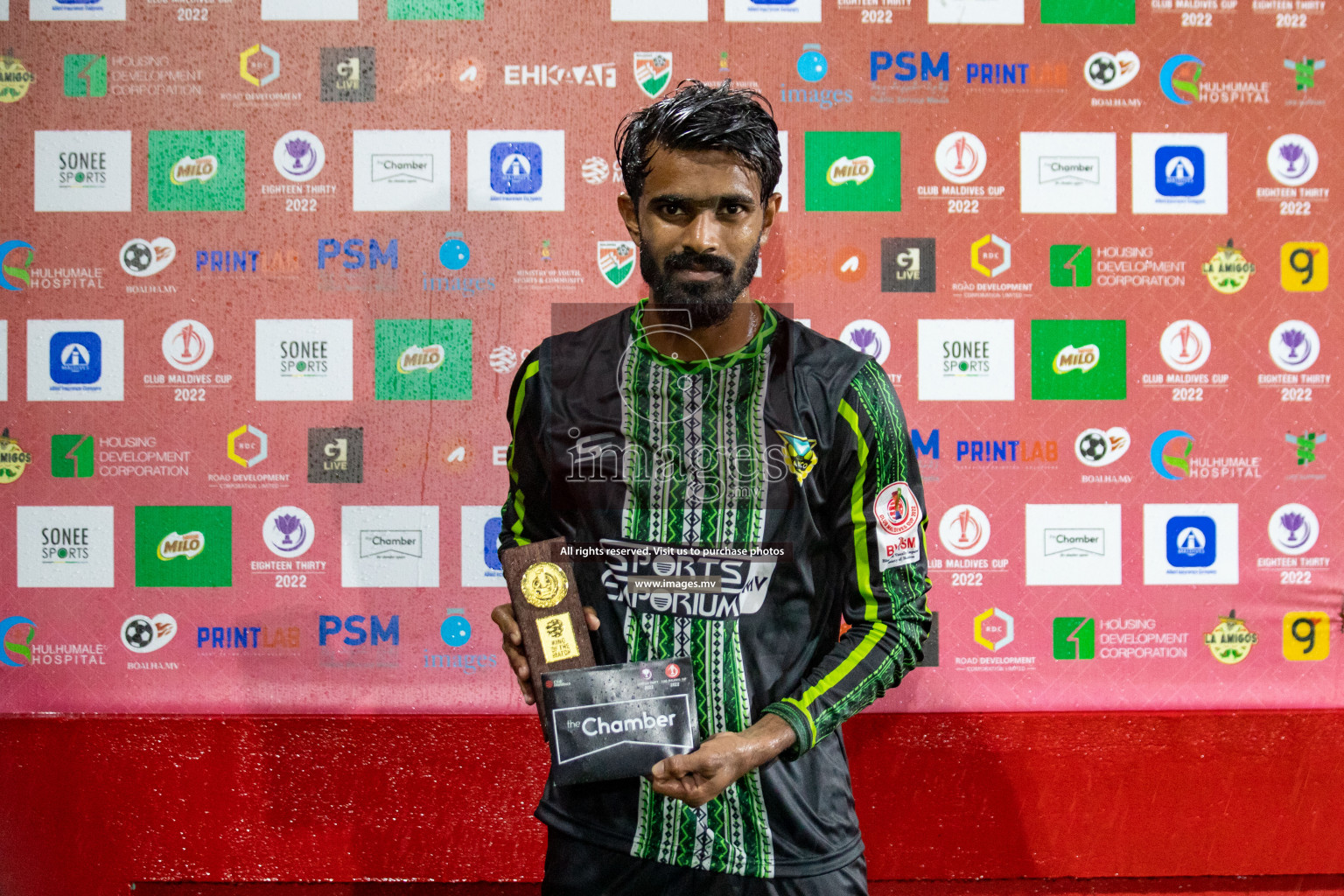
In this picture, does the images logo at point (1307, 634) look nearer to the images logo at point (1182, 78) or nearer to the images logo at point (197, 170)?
the images logo at point (1182, 78)

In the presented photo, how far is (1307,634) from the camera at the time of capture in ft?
6.13

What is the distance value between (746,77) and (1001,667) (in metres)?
1.36

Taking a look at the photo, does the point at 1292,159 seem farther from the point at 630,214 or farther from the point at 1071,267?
the point at 630,214

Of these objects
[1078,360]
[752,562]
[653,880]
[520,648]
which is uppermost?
[1078,360]

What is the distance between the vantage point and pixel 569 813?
1.15 m

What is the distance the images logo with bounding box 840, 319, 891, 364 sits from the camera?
1827mm

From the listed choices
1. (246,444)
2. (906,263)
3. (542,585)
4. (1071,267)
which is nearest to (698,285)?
(542,585)

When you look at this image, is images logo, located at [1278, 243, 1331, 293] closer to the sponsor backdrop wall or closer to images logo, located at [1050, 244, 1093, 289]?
the sponsor backdrop wall

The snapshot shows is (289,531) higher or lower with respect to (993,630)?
higher

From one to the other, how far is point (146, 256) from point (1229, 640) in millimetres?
2449

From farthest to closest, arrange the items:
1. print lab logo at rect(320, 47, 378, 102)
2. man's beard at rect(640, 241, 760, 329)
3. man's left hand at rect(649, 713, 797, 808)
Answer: print lab logo at rect(320, 47, 378, 102), man's beard at rect(640, 241, 760, 329), man's left hand at rect(649, 713, 797, 808)

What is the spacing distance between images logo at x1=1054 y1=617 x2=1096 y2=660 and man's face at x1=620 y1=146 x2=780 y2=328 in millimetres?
1202

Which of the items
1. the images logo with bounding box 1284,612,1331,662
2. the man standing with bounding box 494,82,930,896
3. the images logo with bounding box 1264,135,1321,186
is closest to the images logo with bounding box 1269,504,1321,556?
the images logo with bounding box 1284,612,1331,662

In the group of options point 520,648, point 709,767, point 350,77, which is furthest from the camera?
point 350,77
